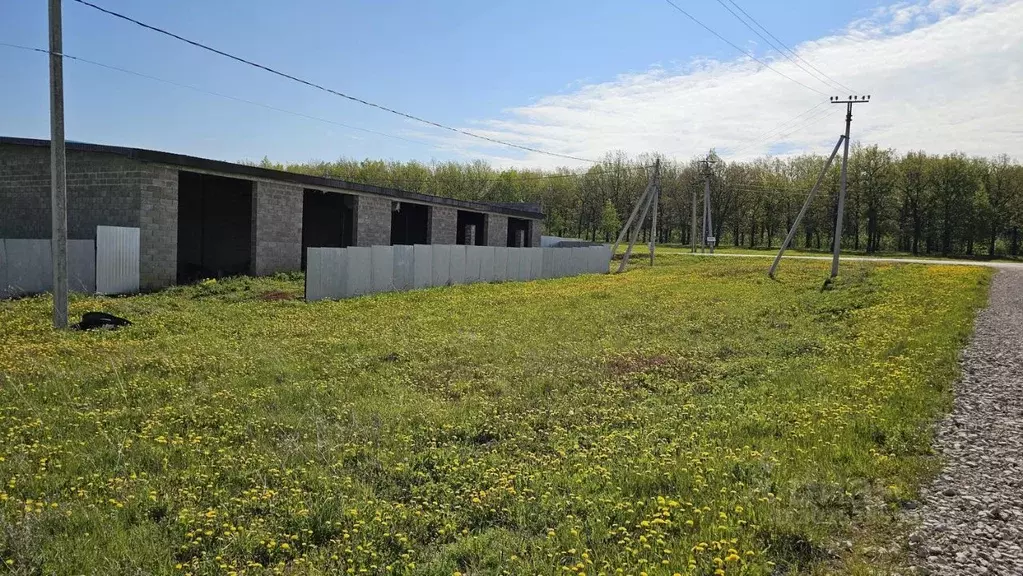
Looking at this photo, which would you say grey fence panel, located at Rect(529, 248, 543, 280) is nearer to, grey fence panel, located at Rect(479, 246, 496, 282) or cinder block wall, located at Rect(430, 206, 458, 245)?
grey fence panel, located at Rect(479, 246, 496, 282)

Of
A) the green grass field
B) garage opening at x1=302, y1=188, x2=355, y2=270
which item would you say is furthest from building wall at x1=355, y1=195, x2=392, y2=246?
the green grass field

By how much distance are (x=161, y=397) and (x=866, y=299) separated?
19.6 metres

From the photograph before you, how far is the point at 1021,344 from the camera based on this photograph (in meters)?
11.4

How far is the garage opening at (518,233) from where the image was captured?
46.0 metres

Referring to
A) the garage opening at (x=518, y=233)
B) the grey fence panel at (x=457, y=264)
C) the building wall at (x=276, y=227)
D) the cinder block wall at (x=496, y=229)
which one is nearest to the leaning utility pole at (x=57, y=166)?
the building wall at (x=276, y=227)

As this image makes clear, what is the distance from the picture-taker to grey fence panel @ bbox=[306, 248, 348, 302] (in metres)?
19.3

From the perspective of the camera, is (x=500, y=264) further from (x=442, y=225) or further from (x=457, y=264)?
(x=442, y=225)

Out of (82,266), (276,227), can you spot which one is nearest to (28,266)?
(82,266)

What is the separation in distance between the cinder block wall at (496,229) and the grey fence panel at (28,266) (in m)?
24.3

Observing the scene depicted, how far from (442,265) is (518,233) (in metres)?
20.6

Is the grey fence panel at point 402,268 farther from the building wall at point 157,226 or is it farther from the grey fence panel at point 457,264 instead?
the building wall at point 157,226

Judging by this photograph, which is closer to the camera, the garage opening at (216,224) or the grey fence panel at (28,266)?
the grey fence panel at (28,266)

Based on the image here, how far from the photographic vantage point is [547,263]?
34875 millimetres

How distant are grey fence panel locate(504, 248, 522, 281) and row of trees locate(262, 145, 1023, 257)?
26.0 metres
